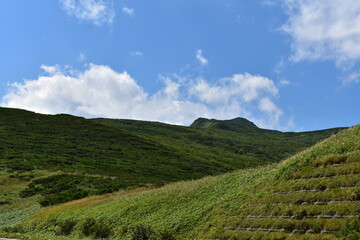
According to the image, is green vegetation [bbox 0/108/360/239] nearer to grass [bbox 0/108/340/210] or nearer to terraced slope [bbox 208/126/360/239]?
terraced slope [bbox 208/126/360/239]

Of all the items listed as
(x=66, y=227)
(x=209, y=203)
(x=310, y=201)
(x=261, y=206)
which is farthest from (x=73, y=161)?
(x=310, y=201)

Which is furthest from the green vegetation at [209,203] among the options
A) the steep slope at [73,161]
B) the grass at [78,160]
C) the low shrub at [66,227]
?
the grass at [78,160]

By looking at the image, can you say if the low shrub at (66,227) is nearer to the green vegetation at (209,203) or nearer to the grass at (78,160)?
the green vegetation at (209,203)

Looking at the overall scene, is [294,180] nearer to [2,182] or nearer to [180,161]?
[2,182]

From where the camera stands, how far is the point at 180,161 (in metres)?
117

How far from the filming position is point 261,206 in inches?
884

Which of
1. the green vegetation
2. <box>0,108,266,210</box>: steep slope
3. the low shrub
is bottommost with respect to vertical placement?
the low shrub

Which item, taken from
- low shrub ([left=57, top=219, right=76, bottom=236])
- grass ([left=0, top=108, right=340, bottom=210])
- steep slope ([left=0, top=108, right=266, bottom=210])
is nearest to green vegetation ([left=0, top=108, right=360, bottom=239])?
low shrub ([left=57, top=219, right=76, bottom=236])

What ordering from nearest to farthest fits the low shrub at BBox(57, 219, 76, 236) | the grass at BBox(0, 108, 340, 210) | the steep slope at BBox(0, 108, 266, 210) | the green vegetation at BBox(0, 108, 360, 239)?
1. the green vegetation at BBox(0, 108, 360, 239)
2. the low shrub at BBox(57, 219, 76, 236)
3. the steep slope at BBox(0, 108, 266, 210)
4. the grass at BBox(0, 108, 340, 210)

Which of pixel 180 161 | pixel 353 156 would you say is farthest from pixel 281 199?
pixel 180 161

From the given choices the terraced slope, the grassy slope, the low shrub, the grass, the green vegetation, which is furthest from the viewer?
the grass

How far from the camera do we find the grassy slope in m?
18.1

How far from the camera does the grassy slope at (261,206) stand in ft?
59.4

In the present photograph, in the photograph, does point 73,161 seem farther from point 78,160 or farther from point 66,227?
point 66,227
